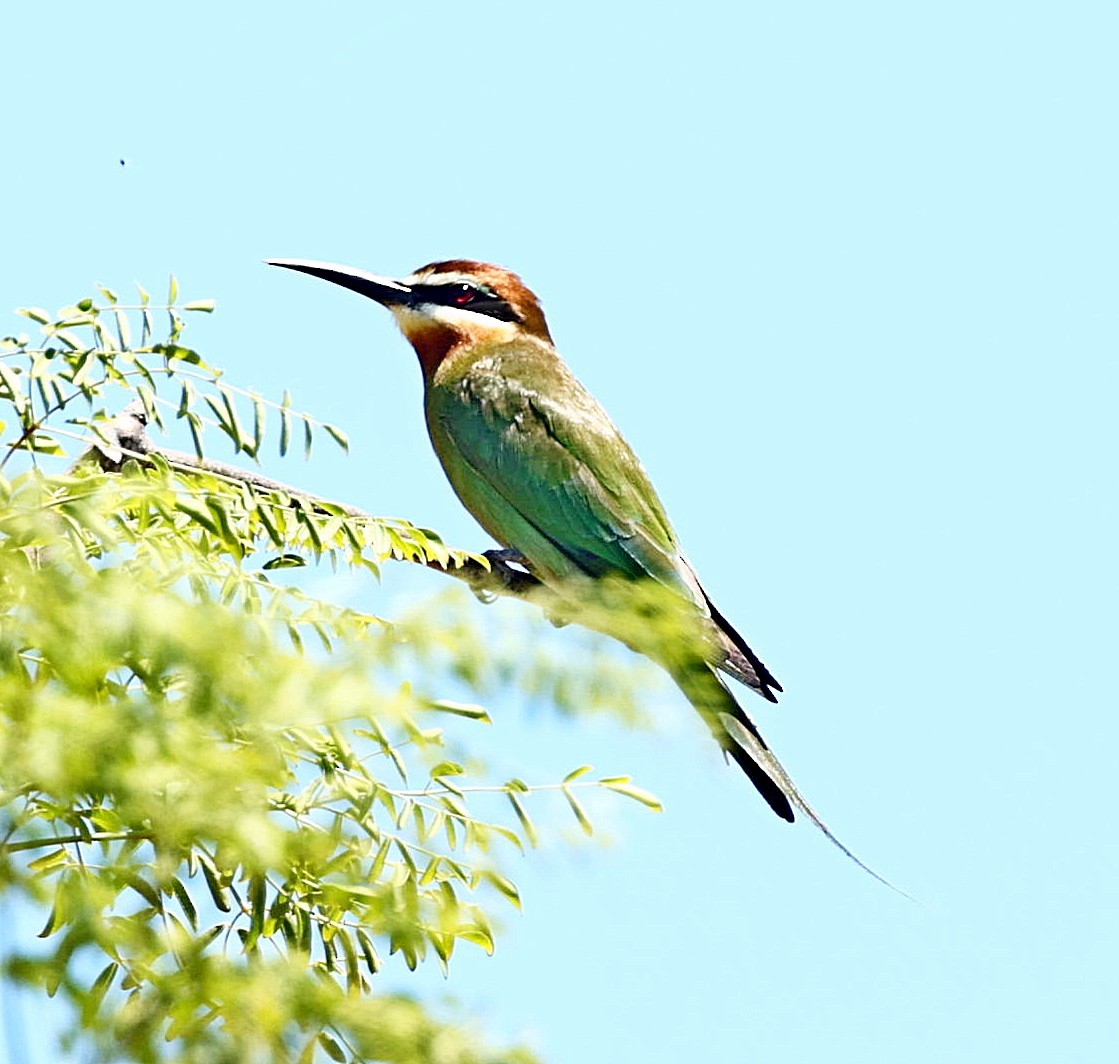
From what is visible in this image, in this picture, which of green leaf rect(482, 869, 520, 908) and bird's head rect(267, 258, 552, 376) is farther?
bird's head rect(267, 258, 552, 376)

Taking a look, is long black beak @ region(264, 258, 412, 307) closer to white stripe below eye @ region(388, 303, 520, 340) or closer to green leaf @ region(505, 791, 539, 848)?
white stripe below eye @ region(388, 303, 520, 340)

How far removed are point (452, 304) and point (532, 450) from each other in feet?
2.02

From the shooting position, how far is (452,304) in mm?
4598

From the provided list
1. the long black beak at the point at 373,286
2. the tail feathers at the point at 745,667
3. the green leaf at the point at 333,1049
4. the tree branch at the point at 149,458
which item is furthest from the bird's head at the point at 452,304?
the green leaf at the point at 333,1049

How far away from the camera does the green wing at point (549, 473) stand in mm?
3961

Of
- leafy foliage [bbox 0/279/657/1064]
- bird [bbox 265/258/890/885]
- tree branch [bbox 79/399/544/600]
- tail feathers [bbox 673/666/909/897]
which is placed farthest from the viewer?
bird [bbox 265/258/890/885]

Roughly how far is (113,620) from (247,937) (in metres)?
0.82

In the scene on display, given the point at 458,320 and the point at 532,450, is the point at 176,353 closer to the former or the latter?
the point at 532,450

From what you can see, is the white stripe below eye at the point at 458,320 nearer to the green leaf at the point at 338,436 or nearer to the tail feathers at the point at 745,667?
the tail feathers at the point at 745,667

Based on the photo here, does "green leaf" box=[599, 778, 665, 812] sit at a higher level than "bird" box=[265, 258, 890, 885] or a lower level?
higher

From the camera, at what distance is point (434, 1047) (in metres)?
1.46

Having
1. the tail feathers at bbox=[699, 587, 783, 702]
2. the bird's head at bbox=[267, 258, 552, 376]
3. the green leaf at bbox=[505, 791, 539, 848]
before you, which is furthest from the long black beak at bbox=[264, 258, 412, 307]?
the green leaf at bbox=[505, 791, 539, 848]

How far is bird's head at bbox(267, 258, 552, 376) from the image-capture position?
4566 millimetres

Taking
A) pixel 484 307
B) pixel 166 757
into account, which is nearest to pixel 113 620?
pixel 166 757
